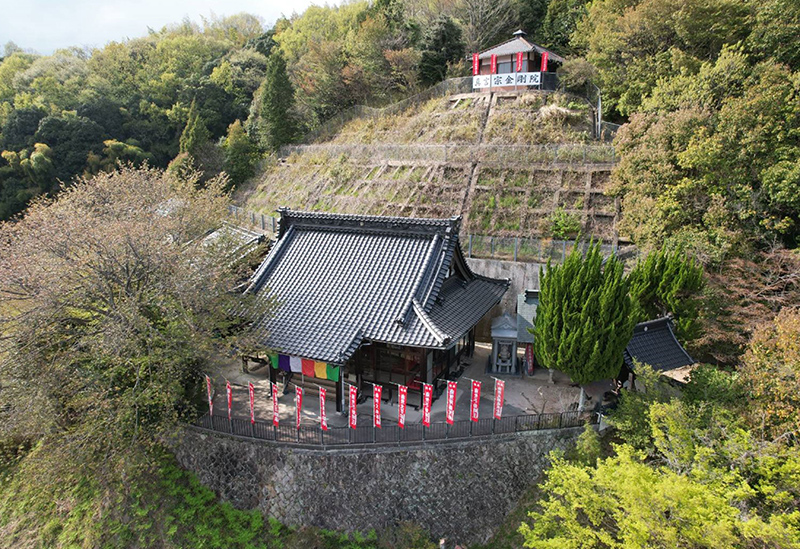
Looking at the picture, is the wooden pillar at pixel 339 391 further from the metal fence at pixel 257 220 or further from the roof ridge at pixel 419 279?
the metal fence at pixel 257 220

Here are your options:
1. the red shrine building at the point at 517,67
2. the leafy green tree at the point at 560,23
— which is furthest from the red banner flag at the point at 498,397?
the leafy green tree at the point at 560,23

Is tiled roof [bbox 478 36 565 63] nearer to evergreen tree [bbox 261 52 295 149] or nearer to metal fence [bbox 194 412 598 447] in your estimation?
evergreen tree [bbox 261 52 295 149]

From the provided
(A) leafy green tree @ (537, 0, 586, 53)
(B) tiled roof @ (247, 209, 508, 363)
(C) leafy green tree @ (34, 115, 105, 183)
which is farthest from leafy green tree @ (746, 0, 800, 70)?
(C) leafy green tree @ (34, 115, 105, 183)

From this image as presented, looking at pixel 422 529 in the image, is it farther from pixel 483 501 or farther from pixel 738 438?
pixel 738 438

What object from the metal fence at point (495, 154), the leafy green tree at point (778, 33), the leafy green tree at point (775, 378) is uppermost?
the leafy green tree at point (778, 33)

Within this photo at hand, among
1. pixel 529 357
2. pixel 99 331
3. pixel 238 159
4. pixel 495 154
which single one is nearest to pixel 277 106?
pixel 238 159

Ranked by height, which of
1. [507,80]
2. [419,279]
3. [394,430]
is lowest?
[394,430]

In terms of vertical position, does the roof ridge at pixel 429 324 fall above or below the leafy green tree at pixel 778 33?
below

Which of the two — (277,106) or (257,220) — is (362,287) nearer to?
(257,220)
